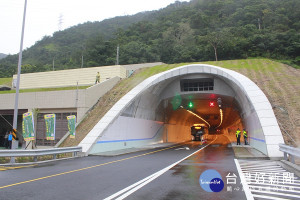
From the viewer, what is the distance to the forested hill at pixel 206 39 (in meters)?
58.7

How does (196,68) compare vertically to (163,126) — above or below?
above

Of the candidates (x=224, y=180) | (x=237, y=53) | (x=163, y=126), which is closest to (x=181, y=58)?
(x=237, y=53)

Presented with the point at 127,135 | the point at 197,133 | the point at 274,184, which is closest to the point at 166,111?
A: the point at 197,133

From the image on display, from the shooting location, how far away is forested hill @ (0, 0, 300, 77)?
192ft

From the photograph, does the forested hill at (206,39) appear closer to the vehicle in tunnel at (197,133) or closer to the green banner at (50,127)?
the vehicle in tunnel at (197,133)

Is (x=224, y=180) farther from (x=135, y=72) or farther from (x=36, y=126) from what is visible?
(x=135, y=72)

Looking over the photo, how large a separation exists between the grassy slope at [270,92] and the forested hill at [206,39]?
2311cm

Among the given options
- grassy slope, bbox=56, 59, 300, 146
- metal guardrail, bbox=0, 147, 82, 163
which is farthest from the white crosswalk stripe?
metal guardrail, bbox=0, 147, 82, 163

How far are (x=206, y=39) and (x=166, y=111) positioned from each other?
117ft

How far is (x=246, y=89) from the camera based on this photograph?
2059cm

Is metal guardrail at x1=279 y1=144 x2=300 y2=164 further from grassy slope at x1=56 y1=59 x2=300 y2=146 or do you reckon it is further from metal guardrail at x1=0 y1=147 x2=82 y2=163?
metal guardrail at x1=0 y1=147 x2=82 y2=163

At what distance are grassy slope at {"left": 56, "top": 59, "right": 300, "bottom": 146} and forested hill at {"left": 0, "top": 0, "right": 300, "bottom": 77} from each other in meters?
23.1

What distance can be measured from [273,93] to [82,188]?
21.0 meters

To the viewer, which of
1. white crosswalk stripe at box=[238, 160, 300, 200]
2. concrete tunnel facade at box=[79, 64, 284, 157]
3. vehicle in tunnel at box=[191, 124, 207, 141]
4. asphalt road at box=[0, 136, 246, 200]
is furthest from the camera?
vehicle in tunnel at box=[191, 124, 207, 141]
